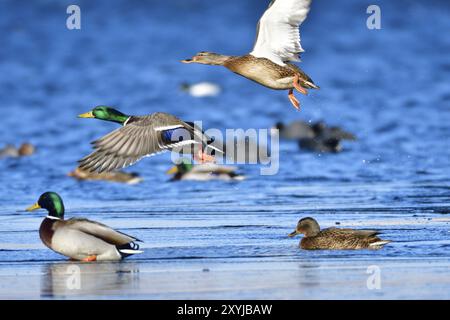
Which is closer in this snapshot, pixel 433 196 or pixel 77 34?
pixel 433 196

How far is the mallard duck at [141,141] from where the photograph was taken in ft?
32.9

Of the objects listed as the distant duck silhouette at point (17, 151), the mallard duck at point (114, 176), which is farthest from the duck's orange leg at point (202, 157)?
the distant duck silhouette at point (17, 151)

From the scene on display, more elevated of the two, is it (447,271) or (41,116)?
(41,116)

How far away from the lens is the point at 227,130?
19391mm

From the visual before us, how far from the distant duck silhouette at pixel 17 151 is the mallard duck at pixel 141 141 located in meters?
7.19

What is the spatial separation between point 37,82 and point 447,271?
18.7 m

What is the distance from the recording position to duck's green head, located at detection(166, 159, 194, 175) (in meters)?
14.7

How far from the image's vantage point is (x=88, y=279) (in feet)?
28.7

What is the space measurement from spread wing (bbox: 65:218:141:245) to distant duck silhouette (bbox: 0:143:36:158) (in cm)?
760

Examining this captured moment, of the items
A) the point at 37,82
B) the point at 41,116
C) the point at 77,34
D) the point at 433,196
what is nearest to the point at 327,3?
the point at 77,34

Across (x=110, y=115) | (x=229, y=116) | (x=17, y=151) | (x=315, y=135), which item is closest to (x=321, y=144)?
(x=315, y=135)

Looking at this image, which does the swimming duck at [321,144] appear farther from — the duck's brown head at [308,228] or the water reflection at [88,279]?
the water reflection at [88,279]

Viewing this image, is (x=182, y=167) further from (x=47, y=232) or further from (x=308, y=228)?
(x=47, y=232)
